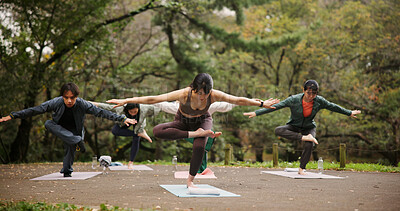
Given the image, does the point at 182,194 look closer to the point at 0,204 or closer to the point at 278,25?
the point at 0,204

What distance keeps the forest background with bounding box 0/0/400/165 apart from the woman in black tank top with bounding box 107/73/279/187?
8.88 m

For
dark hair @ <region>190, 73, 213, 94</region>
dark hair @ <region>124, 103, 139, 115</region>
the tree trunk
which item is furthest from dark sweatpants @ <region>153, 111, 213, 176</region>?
the tree trunk

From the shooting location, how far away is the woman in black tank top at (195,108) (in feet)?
17.1

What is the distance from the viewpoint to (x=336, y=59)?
18375 mm

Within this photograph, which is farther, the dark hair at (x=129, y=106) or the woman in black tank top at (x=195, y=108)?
the dark hair at (x=129, y=106)

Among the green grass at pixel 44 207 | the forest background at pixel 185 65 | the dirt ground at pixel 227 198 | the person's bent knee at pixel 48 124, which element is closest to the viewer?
the green grass at pixel 44 207

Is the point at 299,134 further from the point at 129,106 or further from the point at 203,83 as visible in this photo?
the point at 129,106

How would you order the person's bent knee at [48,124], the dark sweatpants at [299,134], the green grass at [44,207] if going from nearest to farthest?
the green grass at [44,207], the person's bent knee at [48,124], the dark sweatpants at [299,134]

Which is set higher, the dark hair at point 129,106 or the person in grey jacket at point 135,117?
the dark hair at point 129,106

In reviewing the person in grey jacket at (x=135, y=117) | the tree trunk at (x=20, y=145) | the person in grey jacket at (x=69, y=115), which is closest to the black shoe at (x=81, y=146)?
the person in grey jacket at (x=69, y=115)

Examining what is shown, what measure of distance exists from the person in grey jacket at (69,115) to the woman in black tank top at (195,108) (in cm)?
154

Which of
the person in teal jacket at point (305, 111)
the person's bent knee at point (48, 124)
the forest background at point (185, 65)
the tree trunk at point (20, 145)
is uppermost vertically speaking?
the forest background at point (185, 65)

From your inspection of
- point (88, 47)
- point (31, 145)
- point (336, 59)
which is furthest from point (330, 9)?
point (31, 145)

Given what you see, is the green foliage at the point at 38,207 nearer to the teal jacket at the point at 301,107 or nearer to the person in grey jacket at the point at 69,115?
the person in grey jacket at the point at 69,115
